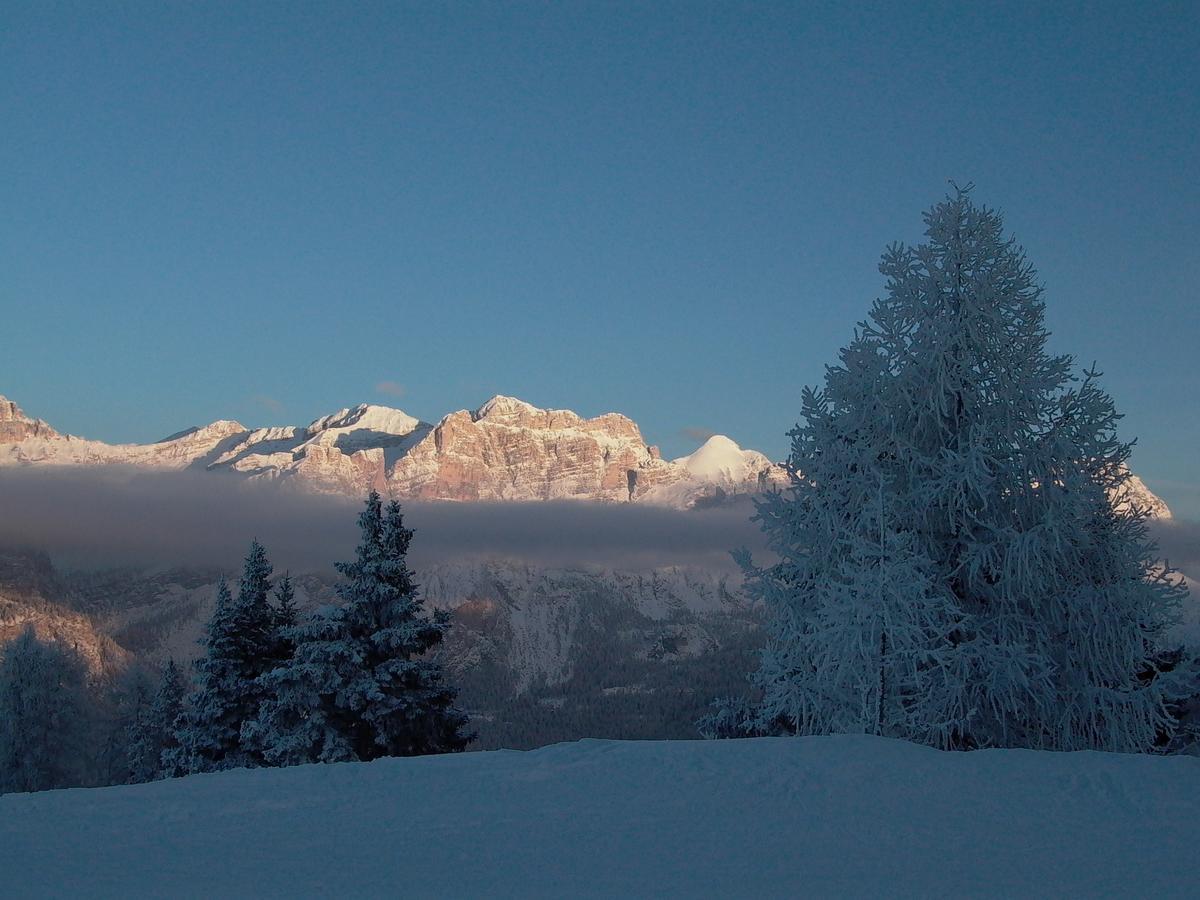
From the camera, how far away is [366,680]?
19.4m

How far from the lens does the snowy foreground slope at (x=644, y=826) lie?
6.09 m

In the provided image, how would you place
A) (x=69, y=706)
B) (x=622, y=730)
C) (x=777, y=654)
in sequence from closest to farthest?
1. (x=777, y=654)
2. (x=69, y=706)
3. (x=622, y=730)

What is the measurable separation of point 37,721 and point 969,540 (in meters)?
35.6

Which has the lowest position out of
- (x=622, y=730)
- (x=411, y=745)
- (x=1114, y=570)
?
(x=622, y=730)

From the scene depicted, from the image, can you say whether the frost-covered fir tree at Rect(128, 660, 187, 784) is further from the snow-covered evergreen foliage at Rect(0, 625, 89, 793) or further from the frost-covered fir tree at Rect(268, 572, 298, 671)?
the frost-covered fir tree at Rect(268, 572, 298, 671)

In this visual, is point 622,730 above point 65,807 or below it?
below

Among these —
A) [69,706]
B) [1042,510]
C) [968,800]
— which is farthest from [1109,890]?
[69,706]

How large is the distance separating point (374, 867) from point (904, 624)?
7460mm

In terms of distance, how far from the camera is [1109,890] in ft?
19.5

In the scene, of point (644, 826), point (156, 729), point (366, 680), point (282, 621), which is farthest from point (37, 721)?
point (644, 826)

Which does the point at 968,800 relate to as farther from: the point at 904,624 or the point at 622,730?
the point at 622,730

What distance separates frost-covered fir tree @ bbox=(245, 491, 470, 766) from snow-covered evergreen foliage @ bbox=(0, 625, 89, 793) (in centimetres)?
1885

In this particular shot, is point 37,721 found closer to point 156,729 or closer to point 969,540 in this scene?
point 156,729

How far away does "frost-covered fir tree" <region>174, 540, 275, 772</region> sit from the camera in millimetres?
22562
